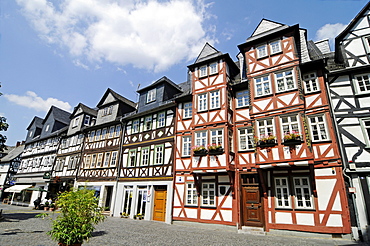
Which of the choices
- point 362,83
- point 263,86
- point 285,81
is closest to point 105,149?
point 263,86

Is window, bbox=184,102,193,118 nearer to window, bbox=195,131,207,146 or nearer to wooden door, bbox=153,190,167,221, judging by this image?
window, bbox=195,131,207,146

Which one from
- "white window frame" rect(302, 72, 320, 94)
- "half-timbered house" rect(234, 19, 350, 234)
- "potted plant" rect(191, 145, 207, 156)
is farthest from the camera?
"potted plant" rect(191, 145, 207, 156)

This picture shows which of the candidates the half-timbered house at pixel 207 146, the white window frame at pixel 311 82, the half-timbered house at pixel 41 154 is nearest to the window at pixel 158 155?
the half-timbered house at pixel 207 146

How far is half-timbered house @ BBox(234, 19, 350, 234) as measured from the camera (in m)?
10.7

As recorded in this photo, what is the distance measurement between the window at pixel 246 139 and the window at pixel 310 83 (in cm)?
392

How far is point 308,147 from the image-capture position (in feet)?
35.5

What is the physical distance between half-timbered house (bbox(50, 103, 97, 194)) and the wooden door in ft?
40.2

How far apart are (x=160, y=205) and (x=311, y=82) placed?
42.5ft

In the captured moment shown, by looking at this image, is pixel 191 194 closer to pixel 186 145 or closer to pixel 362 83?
pixel 186 145

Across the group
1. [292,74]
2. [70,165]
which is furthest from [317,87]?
[70,165]

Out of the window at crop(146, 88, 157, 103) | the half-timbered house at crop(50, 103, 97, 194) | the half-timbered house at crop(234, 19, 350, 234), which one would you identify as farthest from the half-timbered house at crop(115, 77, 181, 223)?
the half-timbered house at crop(50, 103, 97, 194)

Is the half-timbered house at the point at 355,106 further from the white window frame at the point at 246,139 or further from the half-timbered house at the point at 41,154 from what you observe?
the half-timbered house at the point at 41,154

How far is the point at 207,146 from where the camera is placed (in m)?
14.1

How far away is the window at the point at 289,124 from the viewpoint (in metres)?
11.8
